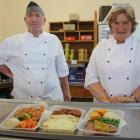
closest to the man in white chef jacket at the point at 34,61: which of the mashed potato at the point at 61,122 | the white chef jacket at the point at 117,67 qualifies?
the white chef jacket at the point at 117,67

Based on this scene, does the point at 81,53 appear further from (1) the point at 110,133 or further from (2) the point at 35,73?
(1) the point at 110,133

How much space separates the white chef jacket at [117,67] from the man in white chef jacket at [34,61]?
1.25 ft

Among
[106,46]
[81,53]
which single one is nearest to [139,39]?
[106,46]

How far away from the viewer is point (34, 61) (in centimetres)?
202

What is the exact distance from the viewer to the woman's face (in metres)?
1.65

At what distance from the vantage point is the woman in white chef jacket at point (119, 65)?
1.66m

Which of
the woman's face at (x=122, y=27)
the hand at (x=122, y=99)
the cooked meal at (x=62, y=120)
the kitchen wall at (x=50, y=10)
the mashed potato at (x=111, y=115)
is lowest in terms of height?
the hand at (x=122, y=99)

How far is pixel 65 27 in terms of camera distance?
4.39 meters

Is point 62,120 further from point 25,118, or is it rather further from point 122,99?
point 122,99

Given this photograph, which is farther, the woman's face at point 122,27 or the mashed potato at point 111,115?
the woman's face at point 122,27

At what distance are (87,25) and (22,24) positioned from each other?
3.83 ft

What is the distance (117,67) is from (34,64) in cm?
64

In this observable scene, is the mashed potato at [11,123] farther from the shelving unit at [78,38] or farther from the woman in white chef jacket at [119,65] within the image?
the shelving unit at [78,38]

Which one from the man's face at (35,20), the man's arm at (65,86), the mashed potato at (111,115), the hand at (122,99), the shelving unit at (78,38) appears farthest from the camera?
the shelving unit at (78,38)
